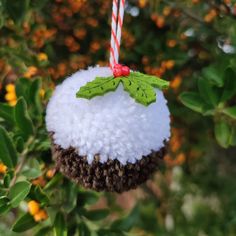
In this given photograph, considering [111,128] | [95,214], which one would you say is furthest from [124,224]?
[111,128]

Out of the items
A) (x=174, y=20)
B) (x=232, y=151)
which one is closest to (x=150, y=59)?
(x=174, y=20)

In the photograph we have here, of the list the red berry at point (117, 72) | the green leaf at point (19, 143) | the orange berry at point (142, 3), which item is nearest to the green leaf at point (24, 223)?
the green leaf at point (19, 143)

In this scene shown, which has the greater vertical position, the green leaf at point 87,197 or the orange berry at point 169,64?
the orange berry at point 169,64

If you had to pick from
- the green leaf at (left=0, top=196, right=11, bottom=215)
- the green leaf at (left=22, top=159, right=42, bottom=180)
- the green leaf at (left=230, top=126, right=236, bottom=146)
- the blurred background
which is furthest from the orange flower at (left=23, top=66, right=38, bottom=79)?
the green leaf at (left=230, top=126, right=236, bottom=146)

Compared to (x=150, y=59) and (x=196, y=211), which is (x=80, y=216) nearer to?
(x=150, y=59)

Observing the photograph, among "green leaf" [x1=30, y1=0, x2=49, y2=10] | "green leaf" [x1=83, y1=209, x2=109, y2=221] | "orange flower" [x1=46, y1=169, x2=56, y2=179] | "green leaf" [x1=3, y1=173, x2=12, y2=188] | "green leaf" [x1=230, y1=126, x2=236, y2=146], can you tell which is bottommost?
"green leaf" [x1=83, y1=209, x2=109, y2=221]

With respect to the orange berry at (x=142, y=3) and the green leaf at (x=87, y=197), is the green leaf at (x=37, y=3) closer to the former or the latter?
the orange berry at (x=142, y=3)

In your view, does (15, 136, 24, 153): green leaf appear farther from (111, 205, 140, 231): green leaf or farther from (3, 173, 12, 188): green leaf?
(111, 205, 140, 231): green leaf
